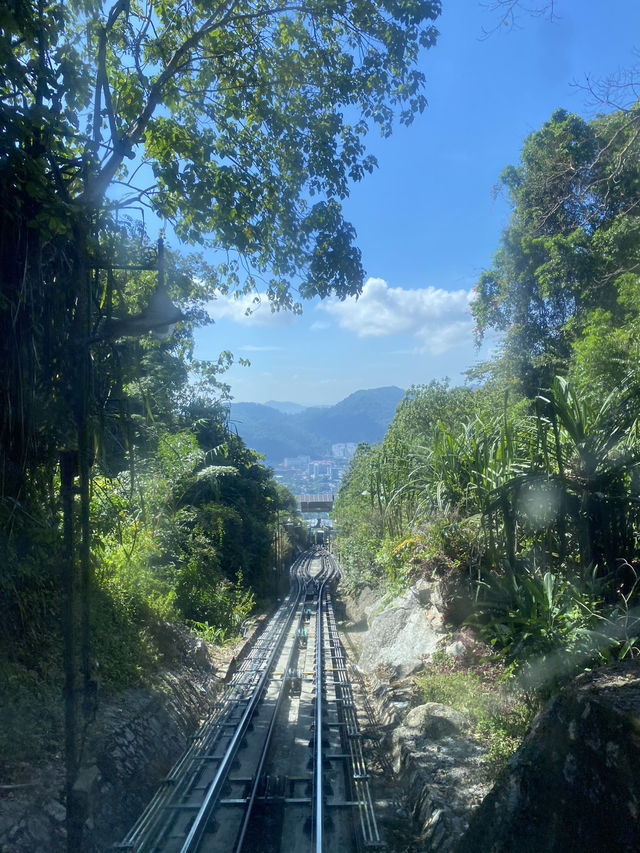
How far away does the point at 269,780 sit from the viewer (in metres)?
6.65

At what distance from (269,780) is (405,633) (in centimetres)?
468

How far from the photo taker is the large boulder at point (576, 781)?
2.62 m

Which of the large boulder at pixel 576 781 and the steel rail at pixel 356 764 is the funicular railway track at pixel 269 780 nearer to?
the steel rail at pixel 356 764

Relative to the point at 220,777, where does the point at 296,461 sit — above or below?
below

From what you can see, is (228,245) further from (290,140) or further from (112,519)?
(112,519)

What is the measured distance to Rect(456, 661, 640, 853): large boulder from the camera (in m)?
2.62

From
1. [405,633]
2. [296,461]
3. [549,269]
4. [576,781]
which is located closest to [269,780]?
[405,633]

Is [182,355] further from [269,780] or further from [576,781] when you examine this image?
[576,781]

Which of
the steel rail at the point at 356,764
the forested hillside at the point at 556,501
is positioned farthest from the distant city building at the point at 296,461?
the steel rail at the point at 356,764

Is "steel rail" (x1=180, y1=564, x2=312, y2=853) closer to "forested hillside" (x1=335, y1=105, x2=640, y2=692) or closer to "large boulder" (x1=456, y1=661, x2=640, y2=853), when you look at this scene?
"large boulder" (x1=456, y1=661, x2=640, y2=853)

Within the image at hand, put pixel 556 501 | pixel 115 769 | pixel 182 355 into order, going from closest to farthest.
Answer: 1. pixel 115 769
2. pixel 556 501
3. pixel 182 355

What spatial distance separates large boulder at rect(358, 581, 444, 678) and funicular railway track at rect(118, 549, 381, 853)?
956 millimetres

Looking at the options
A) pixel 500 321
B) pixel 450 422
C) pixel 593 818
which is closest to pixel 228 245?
pixel 593 818

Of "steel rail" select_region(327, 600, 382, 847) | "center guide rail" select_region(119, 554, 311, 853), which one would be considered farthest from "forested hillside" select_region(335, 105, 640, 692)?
"center guide rail" select_region(119, 554, 311, 853)
